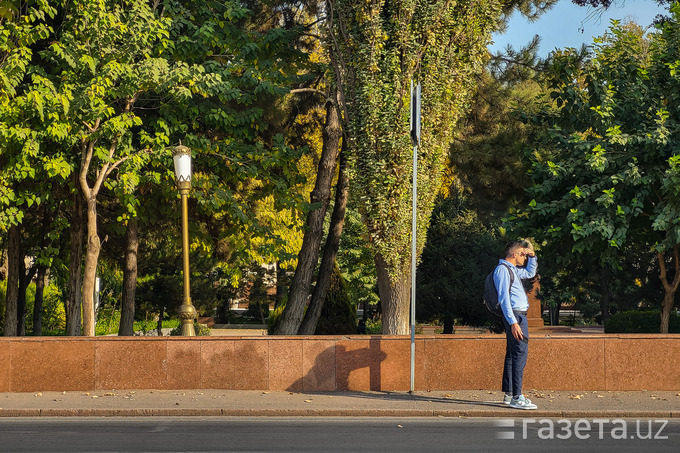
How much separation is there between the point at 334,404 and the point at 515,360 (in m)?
2.45

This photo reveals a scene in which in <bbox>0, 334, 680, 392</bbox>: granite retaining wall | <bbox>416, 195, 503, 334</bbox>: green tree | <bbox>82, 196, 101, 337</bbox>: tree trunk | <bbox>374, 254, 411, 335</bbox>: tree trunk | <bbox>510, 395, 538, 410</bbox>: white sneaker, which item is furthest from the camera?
<bbox>416, 195, 503, 334</bbox>: green tree

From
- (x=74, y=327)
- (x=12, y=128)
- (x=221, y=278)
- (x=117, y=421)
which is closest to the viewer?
(x=117, y=421)

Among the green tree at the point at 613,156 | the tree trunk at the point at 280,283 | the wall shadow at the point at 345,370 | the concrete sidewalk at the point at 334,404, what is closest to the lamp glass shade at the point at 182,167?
the concrete sidewalk at the point at 334,404

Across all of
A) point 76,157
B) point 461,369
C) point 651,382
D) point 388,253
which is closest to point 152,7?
point 76,157

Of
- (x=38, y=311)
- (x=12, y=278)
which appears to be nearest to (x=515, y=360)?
(x=12, y=278)

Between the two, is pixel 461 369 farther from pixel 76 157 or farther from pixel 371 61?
pixel 76 157

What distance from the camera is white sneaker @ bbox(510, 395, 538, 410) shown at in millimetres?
10484

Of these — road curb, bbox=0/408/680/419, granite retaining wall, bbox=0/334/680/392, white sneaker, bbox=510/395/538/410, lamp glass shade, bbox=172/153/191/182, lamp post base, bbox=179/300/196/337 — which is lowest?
road curb, bbox=0/408/680/419

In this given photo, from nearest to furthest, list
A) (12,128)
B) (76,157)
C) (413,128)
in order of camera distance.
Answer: (413,128) → (12,128) → (76,157)

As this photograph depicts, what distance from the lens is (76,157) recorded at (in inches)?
674

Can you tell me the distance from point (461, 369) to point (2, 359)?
6.81 m

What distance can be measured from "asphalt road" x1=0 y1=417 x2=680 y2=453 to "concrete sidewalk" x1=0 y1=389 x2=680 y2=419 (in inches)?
9.6

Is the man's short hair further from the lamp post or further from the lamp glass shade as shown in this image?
the lamp glass shade

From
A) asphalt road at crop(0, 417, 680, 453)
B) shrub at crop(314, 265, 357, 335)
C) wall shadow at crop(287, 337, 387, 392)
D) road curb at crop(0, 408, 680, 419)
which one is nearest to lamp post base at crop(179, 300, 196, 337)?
wall shadow at crop(287, 337, 387, 392)
